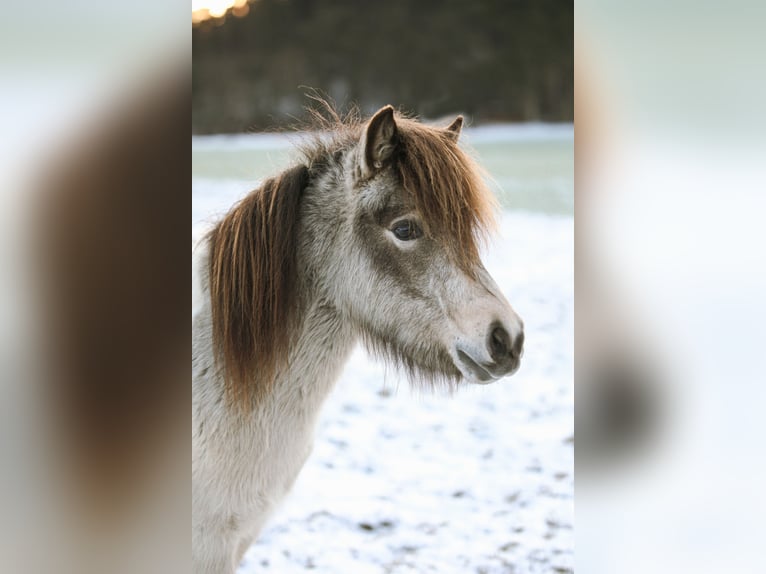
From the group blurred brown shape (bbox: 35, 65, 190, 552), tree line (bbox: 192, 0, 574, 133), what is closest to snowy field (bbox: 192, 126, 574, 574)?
tree line (bbox: 192, 0, 574, 133)

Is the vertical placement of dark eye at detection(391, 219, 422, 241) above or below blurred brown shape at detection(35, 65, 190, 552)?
above

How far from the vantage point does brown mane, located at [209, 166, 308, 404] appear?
1033 millimetres

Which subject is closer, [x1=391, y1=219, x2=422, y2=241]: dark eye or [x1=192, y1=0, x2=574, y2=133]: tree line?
[x1=391, y1=219, x2=422, y2=241]: dark eye

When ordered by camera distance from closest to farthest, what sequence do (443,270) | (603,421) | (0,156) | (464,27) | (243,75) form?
1. (0,156)
2. (603,421)
3. (443,270)
4. (243,75)
5. (464,27)

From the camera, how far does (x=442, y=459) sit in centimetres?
207

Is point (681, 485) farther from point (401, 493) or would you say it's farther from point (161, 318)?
point (401, 493)

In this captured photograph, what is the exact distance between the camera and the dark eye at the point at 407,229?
1.04 meters

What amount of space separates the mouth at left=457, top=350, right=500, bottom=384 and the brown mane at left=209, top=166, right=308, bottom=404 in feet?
0.93

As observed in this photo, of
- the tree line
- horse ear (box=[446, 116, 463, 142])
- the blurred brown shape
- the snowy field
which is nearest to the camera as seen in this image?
the blurred brown shape

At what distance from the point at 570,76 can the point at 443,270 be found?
6.50 feet

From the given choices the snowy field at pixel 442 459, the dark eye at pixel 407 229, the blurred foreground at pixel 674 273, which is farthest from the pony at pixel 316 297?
the blurred foreground at pixel 674 273

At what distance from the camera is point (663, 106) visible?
486 millimetres

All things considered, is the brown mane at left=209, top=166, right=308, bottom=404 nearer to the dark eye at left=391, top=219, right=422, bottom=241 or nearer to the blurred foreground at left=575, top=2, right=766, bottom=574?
the dark eye at left=391, top=219, right=422, bottom=241

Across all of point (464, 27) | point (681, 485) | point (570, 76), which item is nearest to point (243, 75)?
point (464, 27)
